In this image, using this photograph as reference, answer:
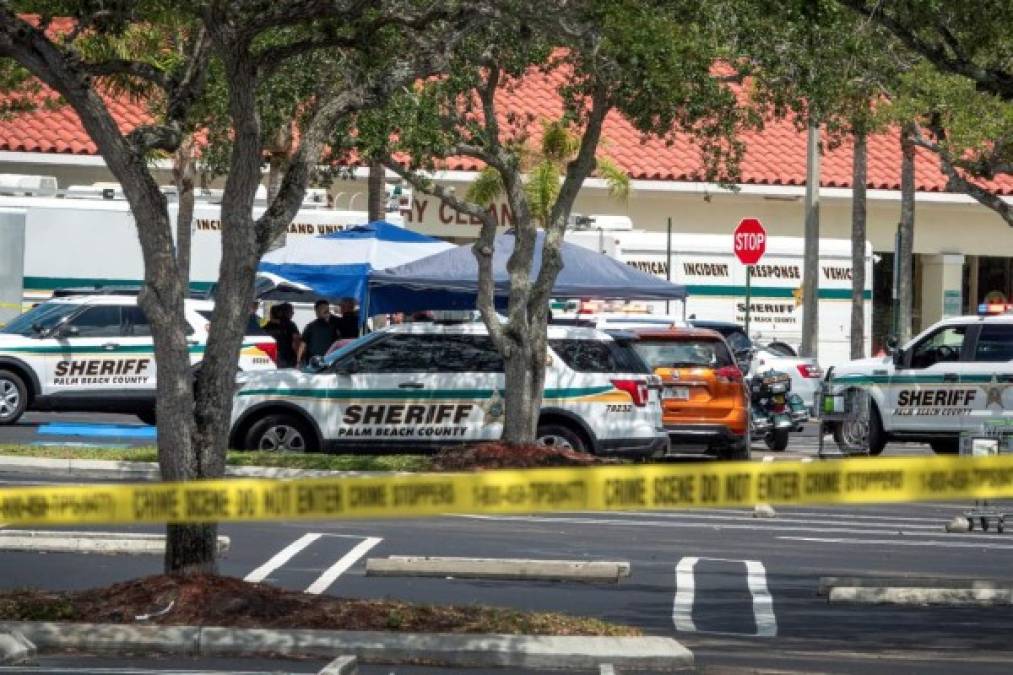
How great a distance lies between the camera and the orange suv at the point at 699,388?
23094mm

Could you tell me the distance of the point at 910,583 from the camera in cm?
1344

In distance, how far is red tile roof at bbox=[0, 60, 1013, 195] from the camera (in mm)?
37000

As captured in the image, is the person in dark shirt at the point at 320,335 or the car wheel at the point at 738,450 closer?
the car wheel at the point at 738,450

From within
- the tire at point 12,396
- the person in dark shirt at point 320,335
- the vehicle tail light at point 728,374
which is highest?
the person in dark shirt at point 320,335

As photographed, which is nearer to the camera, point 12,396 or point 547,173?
point 12,396

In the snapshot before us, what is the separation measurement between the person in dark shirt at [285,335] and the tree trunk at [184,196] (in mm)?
1570

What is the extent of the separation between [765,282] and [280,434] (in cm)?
1665

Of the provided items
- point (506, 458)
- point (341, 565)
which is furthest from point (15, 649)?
point (506, 458)

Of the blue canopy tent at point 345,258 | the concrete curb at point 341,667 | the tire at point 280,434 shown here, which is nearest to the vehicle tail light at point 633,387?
the tire at point 280,434

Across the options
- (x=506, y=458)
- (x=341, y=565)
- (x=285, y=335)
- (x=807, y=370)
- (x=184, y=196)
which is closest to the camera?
(x=341, y=565)

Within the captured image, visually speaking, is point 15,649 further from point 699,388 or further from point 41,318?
point 41,318

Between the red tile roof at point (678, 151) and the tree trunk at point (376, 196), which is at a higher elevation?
the red tile roof at point (678, 151)

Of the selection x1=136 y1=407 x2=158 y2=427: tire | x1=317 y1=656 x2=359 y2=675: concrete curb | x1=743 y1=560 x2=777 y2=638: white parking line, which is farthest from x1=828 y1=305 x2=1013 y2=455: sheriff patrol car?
x1=317 y1=656 x2=359 y2=675: concrete curb

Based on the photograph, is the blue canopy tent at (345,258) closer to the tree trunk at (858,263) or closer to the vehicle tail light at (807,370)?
the vehicle tail light at (807,370)
